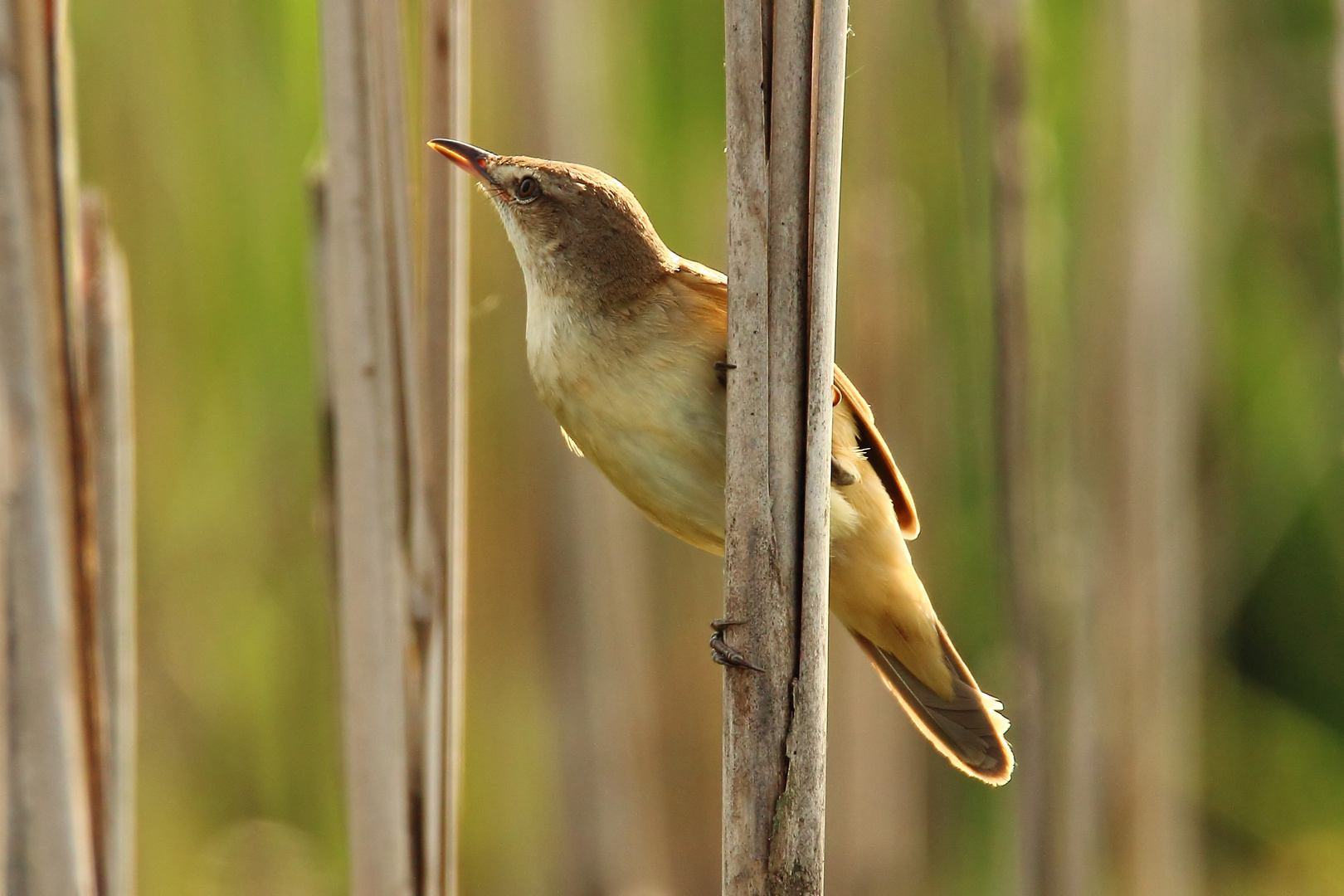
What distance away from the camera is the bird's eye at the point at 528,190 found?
5.17 ft

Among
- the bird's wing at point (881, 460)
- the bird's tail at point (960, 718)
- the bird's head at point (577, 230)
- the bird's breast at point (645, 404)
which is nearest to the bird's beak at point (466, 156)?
the bird's head at point (577, 230)

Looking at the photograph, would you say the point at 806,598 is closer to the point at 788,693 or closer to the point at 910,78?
the point at 788,693

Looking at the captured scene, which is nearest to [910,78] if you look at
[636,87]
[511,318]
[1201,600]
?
[636,87]

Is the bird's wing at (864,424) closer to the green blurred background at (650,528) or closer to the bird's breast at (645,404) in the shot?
the bird's breast at (645,404)

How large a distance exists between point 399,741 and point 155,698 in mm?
1424

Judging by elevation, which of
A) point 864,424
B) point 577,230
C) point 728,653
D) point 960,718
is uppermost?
point 577,230

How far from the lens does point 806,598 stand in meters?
1.04

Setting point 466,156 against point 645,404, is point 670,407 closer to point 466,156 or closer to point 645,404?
point 645,404

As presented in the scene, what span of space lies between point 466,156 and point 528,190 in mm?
203

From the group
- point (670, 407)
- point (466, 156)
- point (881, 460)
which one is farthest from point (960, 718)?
point (466, 156)

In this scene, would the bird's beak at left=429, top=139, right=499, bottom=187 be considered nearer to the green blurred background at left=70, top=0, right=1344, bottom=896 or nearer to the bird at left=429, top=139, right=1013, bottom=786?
the bird at left=429, top=139, right=1013, bottom=786

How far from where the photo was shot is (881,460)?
5.24ft

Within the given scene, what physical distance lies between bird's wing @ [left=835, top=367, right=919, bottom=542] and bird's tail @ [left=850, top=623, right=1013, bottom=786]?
15cm

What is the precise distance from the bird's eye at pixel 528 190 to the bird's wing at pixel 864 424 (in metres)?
0.20
